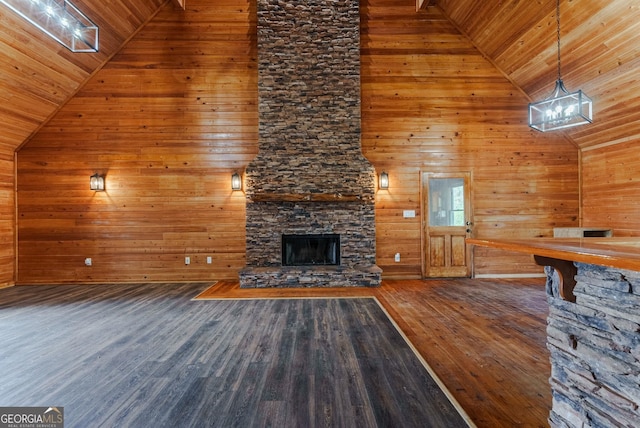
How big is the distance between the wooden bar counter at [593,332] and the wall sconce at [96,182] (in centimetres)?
628

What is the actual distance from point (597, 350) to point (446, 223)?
460 cm

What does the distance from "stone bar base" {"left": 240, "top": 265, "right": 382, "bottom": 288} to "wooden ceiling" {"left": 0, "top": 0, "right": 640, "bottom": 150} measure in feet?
14.5

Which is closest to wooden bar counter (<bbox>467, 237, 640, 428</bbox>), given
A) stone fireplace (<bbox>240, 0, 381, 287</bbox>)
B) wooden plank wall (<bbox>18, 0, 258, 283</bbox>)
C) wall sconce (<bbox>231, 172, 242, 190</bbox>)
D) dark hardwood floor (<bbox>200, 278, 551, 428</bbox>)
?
dark hardwood floor (<bbox>200, 278, 551, 428</bbox>)

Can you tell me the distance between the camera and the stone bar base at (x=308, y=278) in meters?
5.08

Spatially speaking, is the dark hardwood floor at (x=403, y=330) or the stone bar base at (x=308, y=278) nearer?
the dark hardwood floor at (x=403, y=330)

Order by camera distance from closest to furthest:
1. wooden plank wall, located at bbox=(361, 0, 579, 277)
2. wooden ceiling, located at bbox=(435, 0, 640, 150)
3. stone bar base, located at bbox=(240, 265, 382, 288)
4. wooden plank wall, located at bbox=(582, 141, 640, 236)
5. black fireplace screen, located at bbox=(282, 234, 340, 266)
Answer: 1. wooden ceiling, located at bbox=(435, 0, 640, 150)
2. wooden plank wall, located at bbox=(582, 141, 640, 236)
3. stone bar base, located at bbox=(240, 265, 382, 288)
4. black fireplace screen, located at bbox=(282, 234, 340, 266)
5. wooden plank wall, located at bbox=(361, 0, 579, 277)

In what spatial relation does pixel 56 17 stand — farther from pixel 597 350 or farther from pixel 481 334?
pixel 481 334

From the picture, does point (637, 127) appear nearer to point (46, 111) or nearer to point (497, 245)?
point (497, 245)

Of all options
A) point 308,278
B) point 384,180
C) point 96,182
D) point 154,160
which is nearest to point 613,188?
point 384,180

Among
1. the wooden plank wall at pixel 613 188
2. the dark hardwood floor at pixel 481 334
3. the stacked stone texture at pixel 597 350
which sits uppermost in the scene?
the wooden plank wall at pixel 613 188

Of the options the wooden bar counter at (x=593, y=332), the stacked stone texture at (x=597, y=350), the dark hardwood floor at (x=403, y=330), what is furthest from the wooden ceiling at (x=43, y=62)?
the stacked stone texture at (x=597, y=350)

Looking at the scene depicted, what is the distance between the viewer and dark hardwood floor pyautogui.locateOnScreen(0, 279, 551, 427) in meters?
2.09

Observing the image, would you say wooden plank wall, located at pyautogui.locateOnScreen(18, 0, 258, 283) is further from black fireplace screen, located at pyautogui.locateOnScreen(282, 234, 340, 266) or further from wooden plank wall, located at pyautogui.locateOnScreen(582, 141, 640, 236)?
wooden plank wall, located at pyautogui.locateOnScreen(582, 141, 640, 236)

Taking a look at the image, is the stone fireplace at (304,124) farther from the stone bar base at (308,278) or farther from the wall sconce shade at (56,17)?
the wall sconce shade at (56,17)
